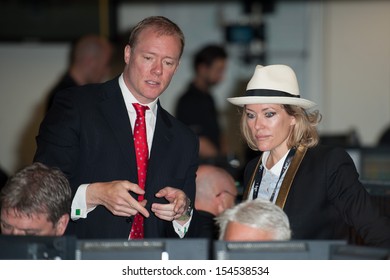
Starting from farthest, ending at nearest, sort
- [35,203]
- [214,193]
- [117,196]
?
[214,193] → [117,196] → [35,203]

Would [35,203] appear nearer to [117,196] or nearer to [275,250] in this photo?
[117,196]

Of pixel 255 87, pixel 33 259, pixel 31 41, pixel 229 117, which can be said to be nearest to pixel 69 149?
pixel 255 87

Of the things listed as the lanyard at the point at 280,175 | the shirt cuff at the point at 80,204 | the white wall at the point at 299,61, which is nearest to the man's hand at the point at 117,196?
the shirt cuff at the point at 80,204

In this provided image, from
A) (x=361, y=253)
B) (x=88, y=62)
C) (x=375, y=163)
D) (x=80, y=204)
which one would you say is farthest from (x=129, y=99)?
(x=375, y=163)

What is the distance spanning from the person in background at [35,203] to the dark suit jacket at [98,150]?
0.34 metres

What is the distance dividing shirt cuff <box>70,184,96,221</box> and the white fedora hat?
675mm

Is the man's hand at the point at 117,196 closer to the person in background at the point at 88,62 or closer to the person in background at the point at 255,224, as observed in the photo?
the person in background at the point at 255,224

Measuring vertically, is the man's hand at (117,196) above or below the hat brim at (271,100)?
below

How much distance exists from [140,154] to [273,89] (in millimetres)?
565

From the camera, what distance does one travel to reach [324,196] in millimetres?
3006

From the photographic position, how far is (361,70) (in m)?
8.58

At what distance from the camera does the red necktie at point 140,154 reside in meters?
3.22
